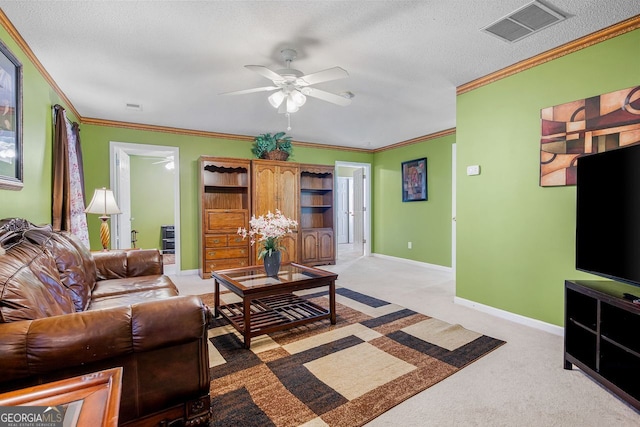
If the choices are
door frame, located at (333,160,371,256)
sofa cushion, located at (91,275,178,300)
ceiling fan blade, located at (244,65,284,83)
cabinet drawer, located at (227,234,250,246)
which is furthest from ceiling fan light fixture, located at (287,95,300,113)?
door frame, located at (333,160,371,256)

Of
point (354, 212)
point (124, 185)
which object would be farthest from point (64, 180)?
point (354, 212)

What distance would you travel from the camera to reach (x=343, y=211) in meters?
9.70

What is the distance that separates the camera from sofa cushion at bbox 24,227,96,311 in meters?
2.07

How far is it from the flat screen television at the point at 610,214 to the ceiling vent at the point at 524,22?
3.33ft

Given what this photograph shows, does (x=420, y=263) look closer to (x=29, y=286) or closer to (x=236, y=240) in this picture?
(x=236, y=240)

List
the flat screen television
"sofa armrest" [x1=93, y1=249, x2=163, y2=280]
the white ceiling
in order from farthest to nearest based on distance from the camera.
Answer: "sofa armrest" [x1=93, y1=249, x2=163, y2=280], the white ceiling, the flat screen television

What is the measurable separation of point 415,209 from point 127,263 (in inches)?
189

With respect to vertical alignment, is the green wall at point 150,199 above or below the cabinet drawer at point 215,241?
above

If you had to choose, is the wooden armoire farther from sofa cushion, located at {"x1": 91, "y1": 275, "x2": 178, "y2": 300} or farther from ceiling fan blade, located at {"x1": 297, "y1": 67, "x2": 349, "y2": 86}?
ceiling fan blade, located at {"x1": 297, "y1": 67, "x2": 349, "y2": 86}

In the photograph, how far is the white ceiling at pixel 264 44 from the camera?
6.74 ft

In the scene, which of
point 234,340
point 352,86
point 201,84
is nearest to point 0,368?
point 234,340

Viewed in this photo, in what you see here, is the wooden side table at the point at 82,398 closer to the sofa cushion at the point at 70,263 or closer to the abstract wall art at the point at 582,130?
the sofa cushion at the point at 70,263

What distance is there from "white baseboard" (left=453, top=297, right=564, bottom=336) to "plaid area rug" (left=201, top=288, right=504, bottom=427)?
0.56 m

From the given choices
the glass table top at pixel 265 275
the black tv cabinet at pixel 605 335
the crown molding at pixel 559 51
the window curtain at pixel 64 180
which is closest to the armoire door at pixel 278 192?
the glass table top at pixel 265 275
